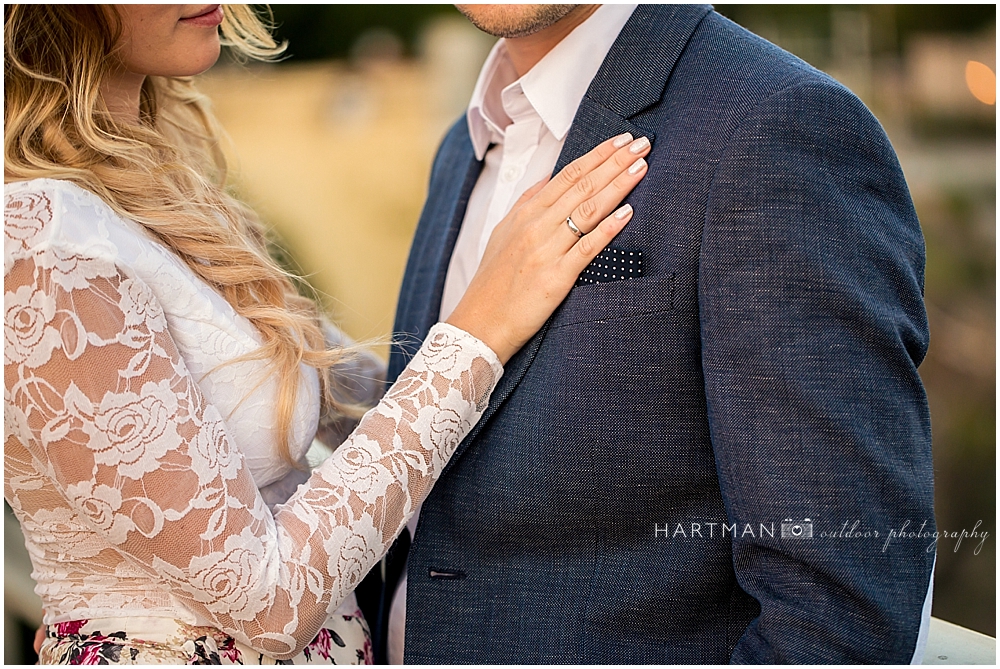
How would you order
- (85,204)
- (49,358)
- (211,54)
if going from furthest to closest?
(211,54), (85,204), (49,358)

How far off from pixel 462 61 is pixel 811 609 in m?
5.71

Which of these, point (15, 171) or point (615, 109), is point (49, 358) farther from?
point (615, 109)

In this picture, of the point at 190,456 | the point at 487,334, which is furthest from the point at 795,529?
the point at 190,456

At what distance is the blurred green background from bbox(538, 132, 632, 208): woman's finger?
4352mm

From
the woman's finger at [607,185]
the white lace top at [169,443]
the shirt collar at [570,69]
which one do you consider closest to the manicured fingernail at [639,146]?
the woman's finger at [607,185]

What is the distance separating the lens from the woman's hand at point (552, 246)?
1.29m

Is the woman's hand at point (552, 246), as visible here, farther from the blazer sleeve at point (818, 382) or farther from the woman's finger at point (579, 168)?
the blazer sleeve at point (818, 382)

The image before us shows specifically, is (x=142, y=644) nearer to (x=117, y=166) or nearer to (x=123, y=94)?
(x=117, y=166)

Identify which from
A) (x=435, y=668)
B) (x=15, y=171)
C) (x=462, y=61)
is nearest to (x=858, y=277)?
(x=435, y=668)

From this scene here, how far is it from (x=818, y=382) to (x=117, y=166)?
108 cm

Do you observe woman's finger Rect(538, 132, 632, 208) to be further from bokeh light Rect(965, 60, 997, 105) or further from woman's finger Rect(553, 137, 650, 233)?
bokeh light Rect(965, 60, 997, 105)

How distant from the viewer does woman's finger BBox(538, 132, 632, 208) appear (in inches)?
51.8

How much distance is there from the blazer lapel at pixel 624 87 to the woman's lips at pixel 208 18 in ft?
2.00

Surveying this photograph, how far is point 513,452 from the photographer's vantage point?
1328 millimetres
